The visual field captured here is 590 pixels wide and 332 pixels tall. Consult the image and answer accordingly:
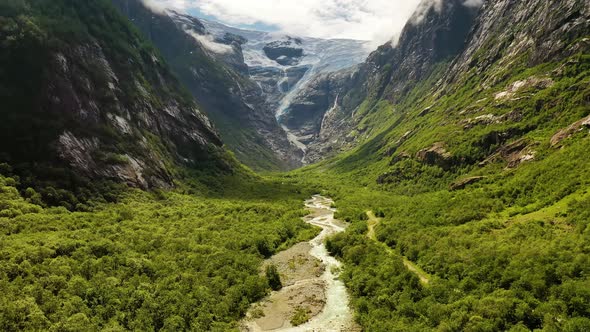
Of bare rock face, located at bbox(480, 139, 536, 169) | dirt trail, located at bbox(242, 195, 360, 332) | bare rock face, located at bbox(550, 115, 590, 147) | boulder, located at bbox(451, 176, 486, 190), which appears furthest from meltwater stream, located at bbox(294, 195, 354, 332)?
bare rock face, located at bbox(550, 115, 590, 147)

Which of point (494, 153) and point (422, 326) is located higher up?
point (494, 153)

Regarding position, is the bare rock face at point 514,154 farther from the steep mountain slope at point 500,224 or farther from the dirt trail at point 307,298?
the dirt trail at point 307,298

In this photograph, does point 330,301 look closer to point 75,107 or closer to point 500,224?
Result: point 500,224

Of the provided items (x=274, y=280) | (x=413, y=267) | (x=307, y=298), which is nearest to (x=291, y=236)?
(x=274, y=280)

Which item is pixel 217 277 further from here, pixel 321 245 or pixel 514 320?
pixel 514 320

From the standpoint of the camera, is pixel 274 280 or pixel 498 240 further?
pixel 274 280

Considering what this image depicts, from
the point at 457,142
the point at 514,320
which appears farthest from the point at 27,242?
the point at 457,142
